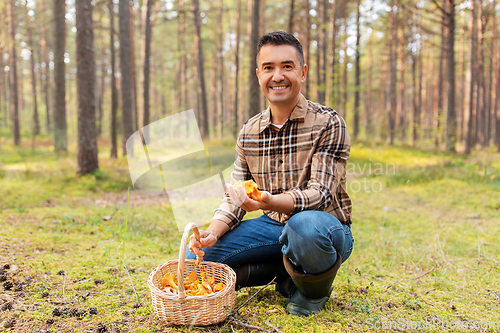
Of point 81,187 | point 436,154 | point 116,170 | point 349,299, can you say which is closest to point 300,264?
point 349,299

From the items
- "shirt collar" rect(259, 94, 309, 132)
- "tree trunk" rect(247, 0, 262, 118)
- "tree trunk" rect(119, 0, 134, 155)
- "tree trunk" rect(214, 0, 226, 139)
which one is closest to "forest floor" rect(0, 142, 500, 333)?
"shirt collar" rect(259, 94, 309, 132)

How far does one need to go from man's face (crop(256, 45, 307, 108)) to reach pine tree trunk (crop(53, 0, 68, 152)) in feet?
37.6

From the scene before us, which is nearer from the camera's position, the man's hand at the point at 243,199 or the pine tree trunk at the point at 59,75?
the man's hand at the point at 243,199

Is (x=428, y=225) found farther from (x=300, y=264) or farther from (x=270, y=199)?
(x=270, y=199)

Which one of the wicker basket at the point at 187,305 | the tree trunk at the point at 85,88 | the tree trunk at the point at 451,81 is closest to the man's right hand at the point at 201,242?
the wicker basket at the point at 187,305

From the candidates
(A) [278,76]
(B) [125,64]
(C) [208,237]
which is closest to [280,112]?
(A) [278,76]

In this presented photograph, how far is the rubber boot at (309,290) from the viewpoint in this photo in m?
2.01

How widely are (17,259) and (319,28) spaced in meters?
18.7

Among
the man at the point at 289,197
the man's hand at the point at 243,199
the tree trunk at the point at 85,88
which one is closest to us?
the man's hand at the point at 243,199

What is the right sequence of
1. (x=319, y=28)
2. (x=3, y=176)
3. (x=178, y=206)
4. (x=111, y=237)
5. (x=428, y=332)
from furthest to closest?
(x=319, y=28) → (x=3, y=176) → (x=178, y=206) → (x=111, y=237) → (x=428, y=332)

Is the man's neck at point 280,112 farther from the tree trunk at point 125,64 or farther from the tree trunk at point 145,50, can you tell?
the tree trunk at point 145,50

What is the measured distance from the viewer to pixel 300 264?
79.4 inches

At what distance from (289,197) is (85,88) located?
6785 millimetres

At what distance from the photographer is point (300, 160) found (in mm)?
2256
